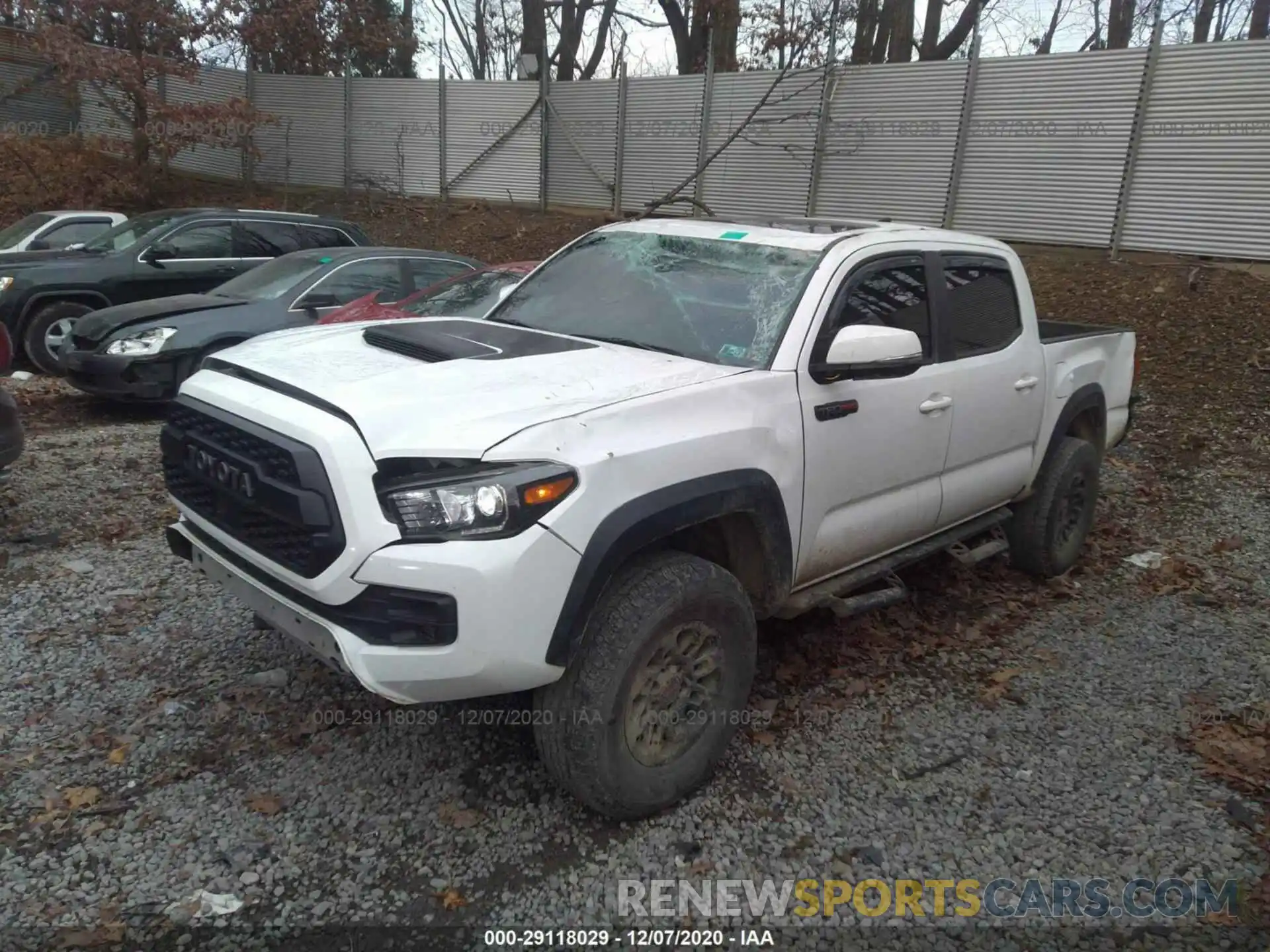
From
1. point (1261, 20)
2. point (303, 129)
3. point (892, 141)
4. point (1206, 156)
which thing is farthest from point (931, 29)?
point (303, 129)

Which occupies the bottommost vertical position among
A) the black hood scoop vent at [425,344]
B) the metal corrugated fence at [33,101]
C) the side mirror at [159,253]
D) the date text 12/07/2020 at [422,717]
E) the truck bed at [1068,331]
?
the date text 12/07/2020 at [422,717]

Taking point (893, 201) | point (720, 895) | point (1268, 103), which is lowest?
point (720, 895)

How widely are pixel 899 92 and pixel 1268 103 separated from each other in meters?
4.49

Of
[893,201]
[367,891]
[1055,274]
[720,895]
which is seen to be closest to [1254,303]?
[1055,274]

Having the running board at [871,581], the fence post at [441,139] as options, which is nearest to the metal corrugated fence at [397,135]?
the fence post at [441,139]

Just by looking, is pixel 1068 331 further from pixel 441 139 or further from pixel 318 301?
pixel 441 139

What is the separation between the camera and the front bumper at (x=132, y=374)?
7.23m

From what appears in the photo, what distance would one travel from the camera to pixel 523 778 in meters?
3.25

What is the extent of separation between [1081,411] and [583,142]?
13.4 meters

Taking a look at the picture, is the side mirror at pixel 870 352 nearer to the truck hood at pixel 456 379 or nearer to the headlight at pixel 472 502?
the truck hood at pixel 456 379

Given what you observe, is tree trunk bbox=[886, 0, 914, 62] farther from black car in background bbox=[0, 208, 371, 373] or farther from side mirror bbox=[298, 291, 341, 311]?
side mirror bbox=[298, 291, 341, 311]

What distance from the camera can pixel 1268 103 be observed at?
10180 millimetres

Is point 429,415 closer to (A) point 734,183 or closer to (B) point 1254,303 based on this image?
(B) point 1254,303

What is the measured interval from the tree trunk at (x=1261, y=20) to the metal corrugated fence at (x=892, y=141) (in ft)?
36.1
